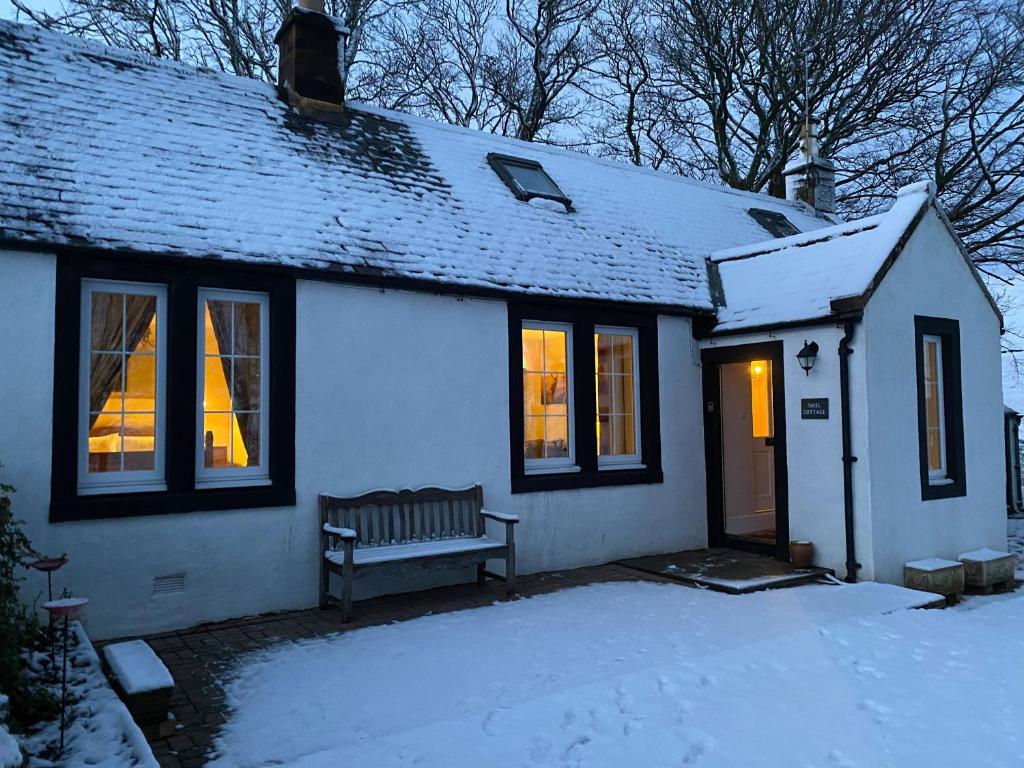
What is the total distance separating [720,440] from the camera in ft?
31.7

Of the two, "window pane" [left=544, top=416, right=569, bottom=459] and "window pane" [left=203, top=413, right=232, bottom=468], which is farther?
"window pane" [left=544, top=416, right=569, bottom=459]

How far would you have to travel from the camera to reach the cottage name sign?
8283mm

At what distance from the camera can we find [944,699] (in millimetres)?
4789

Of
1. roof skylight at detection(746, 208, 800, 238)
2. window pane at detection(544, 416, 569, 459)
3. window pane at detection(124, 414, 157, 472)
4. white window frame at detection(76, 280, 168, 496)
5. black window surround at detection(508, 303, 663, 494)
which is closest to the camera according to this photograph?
white window frame at detection(76, 280, 168, 496)

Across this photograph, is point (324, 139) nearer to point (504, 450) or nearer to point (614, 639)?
point (504, 450)

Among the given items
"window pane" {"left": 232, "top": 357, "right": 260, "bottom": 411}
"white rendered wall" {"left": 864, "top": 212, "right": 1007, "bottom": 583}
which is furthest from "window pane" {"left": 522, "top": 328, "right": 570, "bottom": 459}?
"white rendered wall" {"left": 864, "top": 212, "right": 1007, "bottom": 583}

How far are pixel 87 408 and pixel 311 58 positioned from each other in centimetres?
553

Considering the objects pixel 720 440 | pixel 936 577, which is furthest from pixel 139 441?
pixel 936 577

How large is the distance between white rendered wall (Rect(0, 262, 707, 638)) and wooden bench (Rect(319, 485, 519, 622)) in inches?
7.9

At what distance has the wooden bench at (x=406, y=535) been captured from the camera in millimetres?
6574

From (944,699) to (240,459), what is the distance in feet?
18.6

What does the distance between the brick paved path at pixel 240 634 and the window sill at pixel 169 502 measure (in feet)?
3.21

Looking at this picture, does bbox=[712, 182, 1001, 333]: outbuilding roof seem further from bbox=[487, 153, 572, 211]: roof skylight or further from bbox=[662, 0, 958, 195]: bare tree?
bbox=[662, 0, 958, 195]: bare tree

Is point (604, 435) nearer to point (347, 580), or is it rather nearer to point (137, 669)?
point (347, 580)
